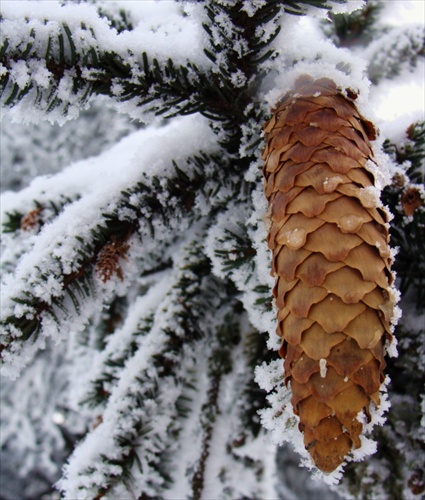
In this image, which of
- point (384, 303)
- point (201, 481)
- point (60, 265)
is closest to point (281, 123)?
point (384, 303)

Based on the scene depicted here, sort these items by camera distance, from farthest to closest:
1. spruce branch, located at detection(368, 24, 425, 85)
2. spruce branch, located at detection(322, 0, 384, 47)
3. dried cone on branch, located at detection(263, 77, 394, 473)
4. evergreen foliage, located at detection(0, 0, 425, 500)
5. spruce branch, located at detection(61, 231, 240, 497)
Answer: spruce branch, located at detection(322, 0, 384, 47) < spruce branch, located at detection(368, 24, 425, 85) < spruce branch, located at detection(61, 231, 240, 497) < evergreen foliage, located at detection(0, 0, 425, 500) < dried cone on branch, located at detection(263, 77, 394, 473)

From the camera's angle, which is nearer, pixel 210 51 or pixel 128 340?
pixel 210 51

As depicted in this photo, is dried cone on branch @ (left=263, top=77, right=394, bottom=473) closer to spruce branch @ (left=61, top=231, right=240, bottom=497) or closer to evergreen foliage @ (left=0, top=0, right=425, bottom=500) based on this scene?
evergreen foliage @ (left=0, top=0, right=425, bottom=500)

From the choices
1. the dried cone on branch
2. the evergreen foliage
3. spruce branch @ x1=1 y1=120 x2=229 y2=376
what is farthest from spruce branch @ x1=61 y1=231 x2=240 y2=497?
the dried cone on branch

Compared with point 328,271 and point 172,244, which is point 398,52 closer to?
point 172,244

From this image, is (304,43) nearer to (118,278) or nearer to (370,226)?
(370,226)

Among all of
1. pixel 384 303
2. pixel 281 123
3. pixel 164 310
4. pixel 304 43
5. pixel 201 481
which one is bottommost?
pixel 201 481

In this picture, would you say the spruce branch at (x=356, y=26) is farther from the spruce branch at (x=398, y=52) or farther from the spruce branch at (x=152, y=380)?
the spruce branch at (x=152, y=380)
